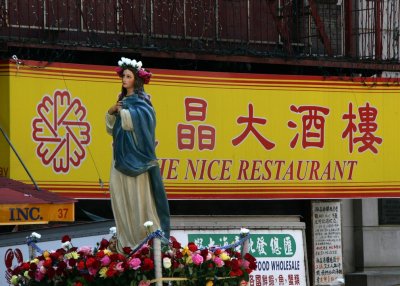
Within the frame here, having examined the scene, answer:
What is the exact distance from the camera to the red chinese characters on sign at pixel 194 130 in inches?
774

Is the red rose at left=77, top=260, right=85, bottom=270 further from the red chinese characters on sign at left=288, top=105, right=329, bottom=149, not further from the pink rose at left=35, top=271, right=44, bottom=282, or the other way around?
the red chinese characters on sign at left=288, top=105, right=329, bottom=149

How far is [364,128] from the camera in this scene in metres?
21.3

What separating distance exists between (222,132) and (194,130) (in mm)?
526

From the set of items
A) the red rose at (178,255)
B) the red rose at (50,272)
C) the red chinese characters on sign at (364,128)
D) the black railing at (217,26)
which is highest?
the black railing at (217,26)

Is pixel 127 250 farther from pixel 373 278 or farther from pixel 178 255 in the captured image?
pixel 373 278

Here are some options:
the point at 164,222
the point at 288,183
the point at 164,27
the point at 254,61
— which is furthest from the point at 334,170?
the point at 164,222

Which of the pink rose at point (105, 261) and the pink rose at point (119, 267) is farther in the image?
the pink rose at point (105, 261)

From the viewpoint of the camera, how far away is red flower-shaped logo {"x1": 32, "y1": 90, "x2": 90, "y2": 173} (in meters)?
18.4

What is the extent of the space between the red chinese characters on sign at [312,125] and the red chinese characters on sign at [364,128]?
Result: 1.32 ft

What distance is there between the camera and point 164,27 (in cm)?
2083

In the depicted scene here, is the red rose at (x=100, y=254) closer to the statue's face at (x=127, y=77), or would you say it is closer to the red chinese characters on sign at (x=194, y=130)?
the statue's face at (x=127, y=77)

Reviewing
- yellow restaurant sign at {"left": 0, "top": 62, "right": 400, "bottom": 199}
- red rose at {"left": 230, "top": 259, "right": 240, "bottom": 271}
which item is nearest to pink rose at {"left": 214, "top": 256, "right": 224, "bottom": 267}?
red rose at {"left": 230, "top": 259, "right": 240, "bottom": 271}

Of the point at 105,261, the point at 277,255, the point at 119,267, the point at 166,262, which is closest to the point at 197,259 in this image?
the point at 166,262

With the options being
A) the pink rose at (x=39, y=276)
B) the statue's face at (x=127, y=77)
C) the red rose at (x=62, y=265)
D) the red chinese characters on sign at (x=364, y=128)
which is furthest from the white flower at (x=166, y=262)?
the red chinese characters on sign at (x=364, y=128)
